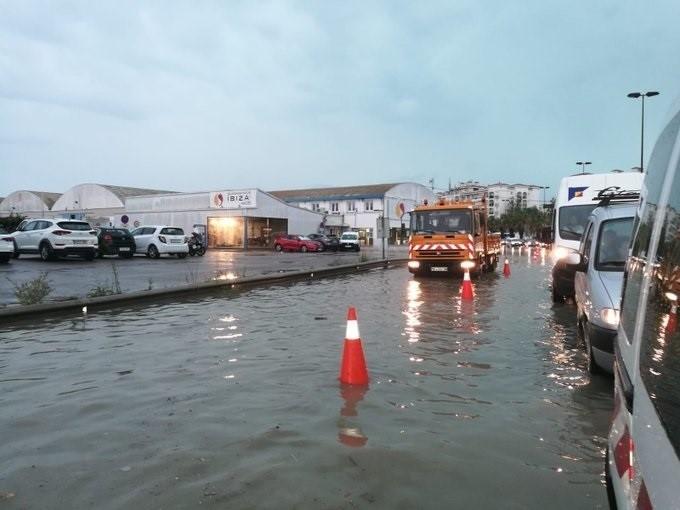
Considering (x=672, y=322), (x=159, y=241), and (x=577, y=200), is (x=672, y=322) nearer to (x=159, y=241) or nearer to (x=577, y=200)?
(x=577, y=200)

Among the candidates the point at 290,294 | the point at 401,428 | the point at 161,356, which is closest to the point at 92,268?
the point at 290,294

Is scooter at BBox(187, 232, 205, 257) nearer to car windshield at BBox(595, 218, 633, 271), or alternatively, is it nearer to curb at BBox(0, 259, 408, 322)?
curb at BBox(0, 259, 408, 322)

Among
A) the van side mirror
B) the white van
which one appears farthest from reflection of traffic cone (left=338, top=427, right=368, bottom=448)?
the white van

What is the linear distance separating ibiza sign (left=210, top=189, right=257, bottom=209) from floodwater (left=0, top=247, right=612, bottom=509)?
38715 millimetres

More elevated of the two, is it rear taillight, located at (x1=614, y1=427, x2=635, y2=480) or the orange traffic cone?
rear taillight, located at (x1=614, y1=427, x2=635, y2=480)

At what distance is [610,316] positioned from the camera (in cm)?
486

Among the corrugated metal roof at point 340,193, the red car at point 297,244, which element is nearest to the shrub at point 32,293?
the red car at point 297,244

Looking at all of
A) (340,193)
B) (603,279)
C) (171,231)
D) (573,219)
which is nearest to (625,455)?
(603,279)

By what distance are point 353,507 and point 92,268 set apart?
18294mm

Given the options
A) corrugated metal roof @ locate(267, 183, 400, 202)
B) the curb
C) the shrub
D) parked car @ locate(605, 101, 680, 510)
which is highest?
corrugated metal roof @ locate(267, 183, 400, 202)

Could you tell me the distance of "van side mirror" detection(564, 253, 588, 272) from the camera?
5.95 meters

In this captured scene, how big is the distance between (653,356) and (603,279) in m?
4.16

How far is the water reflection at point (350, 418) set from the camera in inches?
153

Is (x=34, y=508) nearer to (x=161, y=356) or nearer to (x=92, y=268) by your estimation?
(x=161, y=356)
